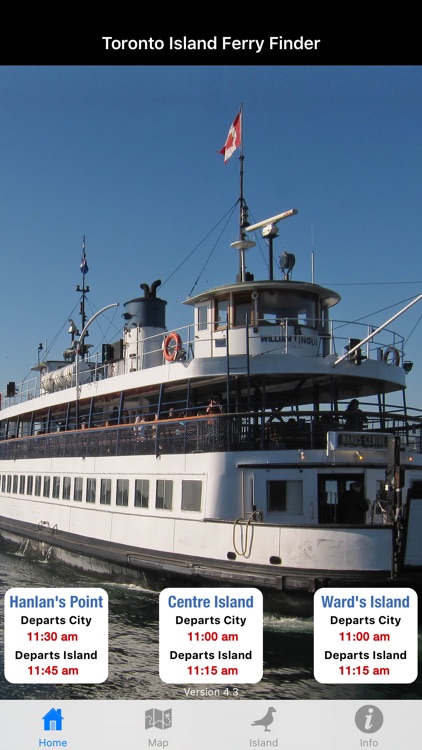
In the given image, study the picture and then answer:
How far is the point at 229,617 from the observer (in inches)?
275

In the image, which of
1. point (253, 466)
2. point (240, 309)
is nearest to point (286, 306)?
point (240, 309)

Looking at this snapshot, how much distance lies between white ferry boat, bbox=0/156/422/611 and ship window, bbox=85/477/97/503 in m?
0.08

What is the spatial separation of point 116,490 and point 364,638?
12390mm

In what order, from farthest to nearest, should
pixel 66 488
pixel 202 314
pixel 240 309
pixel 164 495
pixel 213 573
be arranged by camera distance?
pixel 66 488 → pixel 202 314 → pixel 240 309 → pixel 164 495 → pixel 213 573

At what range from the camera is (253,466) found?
14.5 m

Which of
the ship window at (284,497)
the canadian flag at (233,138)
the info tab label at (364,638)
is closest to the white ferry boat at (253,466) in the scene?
the ship window at (284,497)

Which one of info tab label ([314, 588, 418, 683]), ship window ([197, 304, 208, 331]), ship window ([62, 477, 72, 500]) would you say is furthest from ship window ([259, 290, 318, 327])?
info tab label ([314, 588, 418, 683])

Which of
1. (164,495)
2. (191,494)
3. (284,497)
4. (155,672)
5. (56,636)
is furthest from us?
(164,495)
